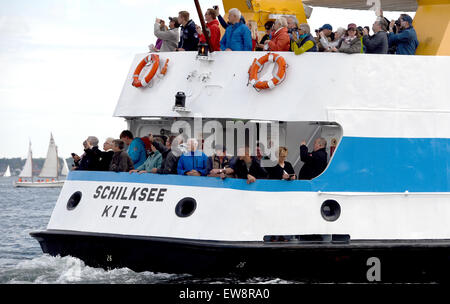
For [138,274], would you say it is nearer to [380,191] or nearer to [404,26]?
[380,191]

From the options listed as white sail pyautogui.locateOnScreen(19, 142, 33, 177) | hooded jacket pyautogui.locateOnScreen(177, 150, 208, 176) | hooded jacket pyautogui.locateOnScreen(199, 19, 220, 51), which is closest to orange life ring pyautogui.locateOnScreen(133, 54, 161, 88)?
hooded jacket pyautogui.locateOnScreen(199, 19, 220, 51)

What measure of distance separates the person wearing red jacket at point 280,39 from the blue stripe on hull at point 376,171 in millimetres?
1606

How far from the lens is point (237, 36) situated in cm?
1231

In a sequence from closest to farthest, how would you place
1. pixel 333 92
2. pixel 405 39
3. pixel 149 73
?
1. pixel 333 92
2. pixel 405 39
3. pixel 149 73

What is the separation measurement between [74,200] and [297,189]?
3.22m

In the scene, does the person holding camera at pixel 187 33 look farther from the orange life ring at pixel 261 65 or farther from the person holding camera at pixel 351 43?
the person holding camera at pixel 351 43

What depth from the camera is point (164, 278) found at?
11031 millimetres

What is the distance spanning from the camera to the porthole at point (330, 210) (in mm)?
11310

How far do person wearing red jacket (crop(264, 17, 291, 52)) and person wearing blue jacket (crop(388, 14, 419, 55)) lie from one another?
1677mm

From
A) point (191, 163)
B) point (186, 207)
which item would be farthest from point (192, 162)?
point (186, 207)

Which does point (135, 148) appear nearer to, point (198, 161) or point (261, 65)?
point (198, 161)

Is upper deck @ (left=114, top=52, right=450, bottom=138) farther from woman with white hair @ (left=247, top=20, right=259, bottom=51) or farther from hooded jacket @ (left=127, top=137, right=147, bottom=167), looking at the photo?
woman with white hair @ (left=247, top=20, right=259, bottom=51)

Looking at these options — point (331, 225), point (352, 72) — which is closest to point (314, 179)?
point (331, 225)

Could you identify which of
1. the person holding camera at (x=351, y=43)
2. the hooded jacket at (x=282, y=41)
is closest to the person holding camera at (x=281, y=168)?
the hooded jacket at (x=282, y=41)
